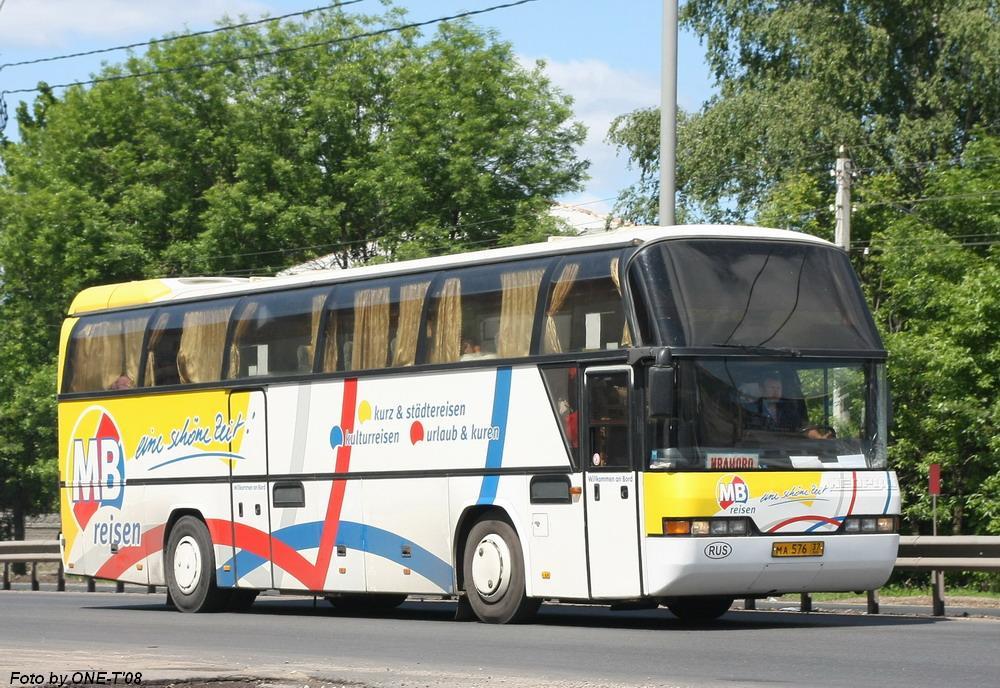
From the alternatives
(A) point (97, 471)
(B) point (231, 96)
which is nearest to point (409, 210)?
(B) point (231, 96)

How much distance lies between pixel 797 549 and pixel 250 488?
715cm

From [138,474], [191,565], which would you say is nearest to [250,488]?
[191,565]

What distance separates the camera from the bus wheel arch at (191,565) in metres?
20.9

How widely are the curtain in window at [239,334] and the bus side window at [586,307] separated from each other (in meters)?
5.01

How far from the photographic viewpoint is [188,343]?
21266 mm

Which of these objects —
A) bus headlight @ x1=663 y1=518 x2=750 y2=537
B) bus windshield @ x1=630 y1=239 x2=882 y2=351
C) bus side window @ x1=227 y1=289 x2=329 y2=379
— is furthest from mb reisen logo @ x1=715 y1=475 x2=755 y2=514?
bus side window @ x1=227 y1=289 x2=329 y2=379

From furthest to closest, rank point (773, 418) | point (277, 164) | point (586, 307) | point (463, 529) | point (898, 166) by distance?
point (277, 164) → point (898, 166) → point (463, 529) → point (586, 307) → point (773, 418)

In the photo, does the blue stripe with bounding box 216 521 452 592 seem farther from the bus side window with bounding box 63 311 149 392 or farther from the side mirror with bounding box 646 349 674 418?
the side mirror with bounding box 646 349 674 418

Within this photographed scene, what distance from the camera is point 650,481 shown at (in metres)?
15.4

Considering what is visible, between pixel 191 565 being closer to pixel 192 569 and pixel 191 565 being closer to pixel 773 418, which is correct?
pixel 192 569

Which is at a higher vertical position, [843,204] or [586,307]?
[843,204]

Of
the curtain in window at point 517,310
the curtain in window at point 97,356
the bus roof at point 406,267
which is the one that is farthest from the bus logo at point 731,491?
the curtain in window at point 97,356

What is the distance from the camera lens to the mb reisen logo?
15.3 meters

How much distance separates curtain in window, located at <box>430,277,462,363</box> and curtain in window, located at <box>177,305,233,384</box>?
148 inches
